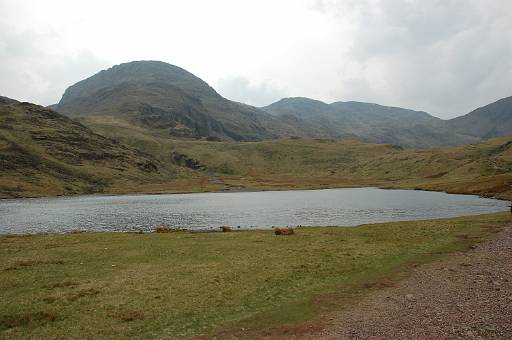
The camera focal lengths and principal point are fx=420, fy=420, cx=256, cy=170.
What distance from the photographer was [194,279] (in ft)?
103

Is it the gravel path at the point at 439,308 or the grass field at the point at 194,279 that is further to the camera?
the grass field at the point at 194,279

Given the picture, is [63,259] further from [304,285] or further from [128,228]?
[128,228]

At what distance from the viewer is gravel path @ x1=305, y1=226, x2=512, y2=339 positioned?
773 inches

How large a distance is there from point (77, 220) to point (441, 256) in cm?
8289

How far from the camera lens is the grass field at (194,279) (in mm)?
23016

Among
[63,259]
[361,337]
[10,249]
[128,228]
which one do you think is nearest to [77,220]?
[128,228]

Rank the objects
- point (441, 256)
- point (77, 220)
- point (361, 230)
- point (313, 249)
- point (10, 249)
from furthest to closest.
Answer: point (77, 220)
point (361, 230)
point (10, 249)
point (313, 249)
point (441, 256)

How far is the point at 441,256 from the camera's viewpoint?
37969mm

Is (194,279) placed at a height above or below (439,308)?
above

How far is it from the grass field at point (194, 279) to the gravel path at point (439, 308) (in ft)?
Result: 6.31

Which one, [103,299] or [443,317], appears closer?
[443,317]

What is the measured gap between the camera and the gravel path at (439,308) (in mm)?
19625

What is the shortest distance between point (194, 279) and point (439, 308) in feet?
55.3

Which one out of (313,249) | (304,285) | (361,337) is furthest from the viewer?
(313,249)
